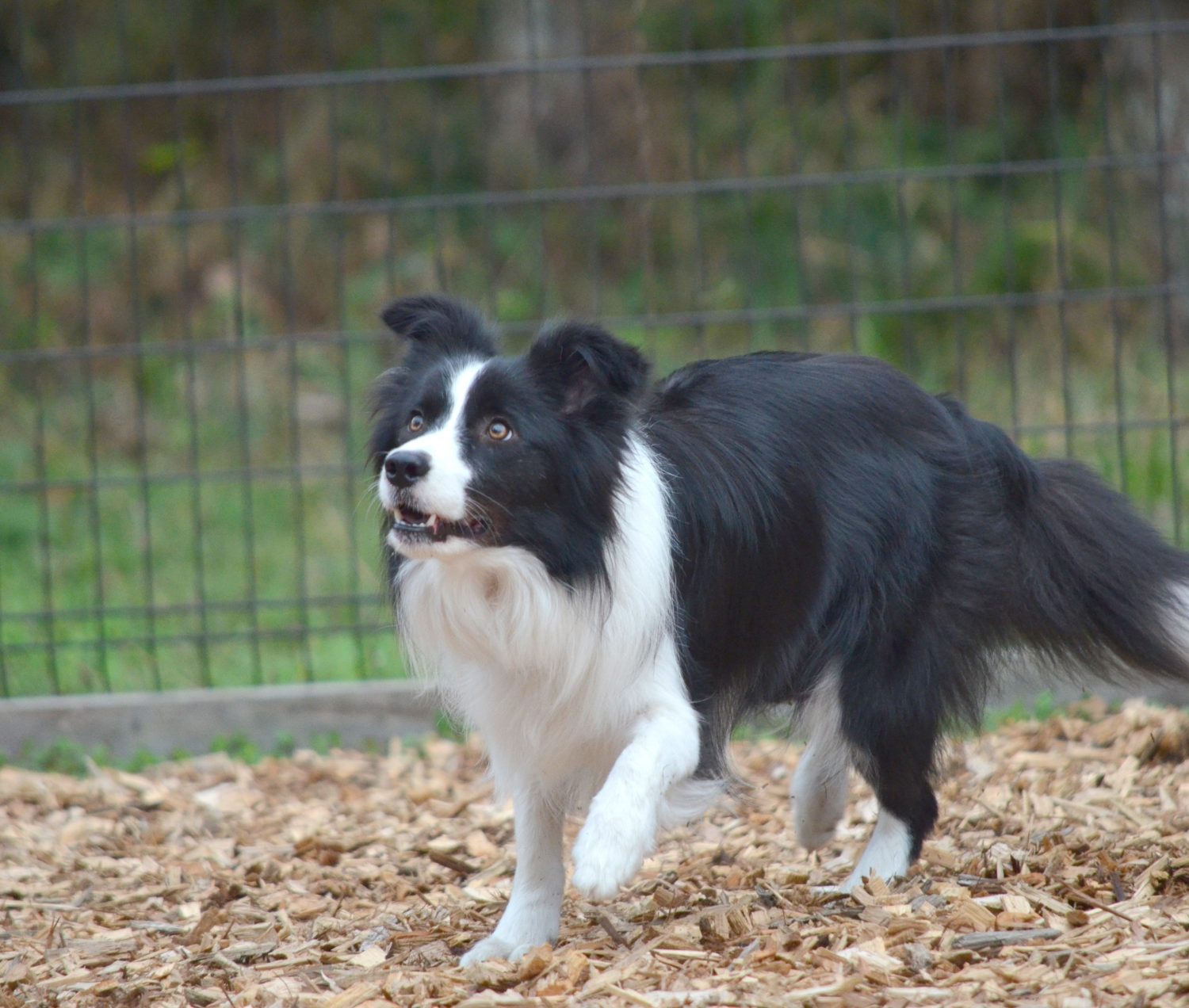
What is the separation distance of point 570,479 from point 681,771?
0.68m

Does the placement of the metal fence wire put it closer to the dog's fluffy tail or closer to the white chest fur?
the dog's fluffy tail


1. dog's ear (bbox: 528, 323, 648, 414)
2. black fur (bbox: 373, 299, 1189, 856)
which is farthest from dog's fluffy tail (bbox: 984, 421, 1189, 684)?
dog's ear (bbox: 528, 323, 648, 414)

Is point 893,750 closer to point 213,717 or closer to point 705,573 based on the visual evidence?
point 705,573

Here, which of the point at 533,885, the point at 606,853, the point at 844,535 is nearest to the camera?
the point at 606,853

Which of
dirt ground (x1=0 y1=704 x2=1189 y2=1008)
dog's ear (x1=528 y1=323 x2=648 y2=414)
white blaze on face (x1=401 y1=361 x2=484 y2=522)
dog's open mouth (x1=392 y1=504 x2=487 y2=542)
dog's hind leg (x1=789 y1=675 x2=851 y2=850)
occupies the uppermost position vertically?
dog's ear (x1=528 y1=323 x2=648 y2=414)

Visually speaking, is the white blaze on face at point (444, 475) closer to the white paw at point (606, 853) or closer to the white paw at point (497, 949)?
the white paw at point (606, 853)

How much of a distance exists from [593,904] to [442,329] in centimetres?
149

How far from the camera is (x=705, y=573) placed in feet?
11.6

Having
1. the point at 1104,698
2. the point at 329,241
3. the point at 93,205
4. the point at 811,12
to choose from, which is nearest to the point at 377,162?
the point at 329,241

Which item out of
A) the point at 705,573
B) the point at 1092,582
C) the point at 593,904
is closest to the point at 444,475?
the point at 705,573

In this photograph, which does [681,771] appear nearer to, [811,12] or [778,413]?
[778,413]

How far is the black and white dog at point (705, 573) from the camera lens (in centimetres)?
325

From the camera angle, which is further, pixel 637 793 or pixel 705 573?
pixel 705 573

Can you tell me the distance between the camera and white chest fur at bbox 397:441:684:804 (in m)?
3.31
